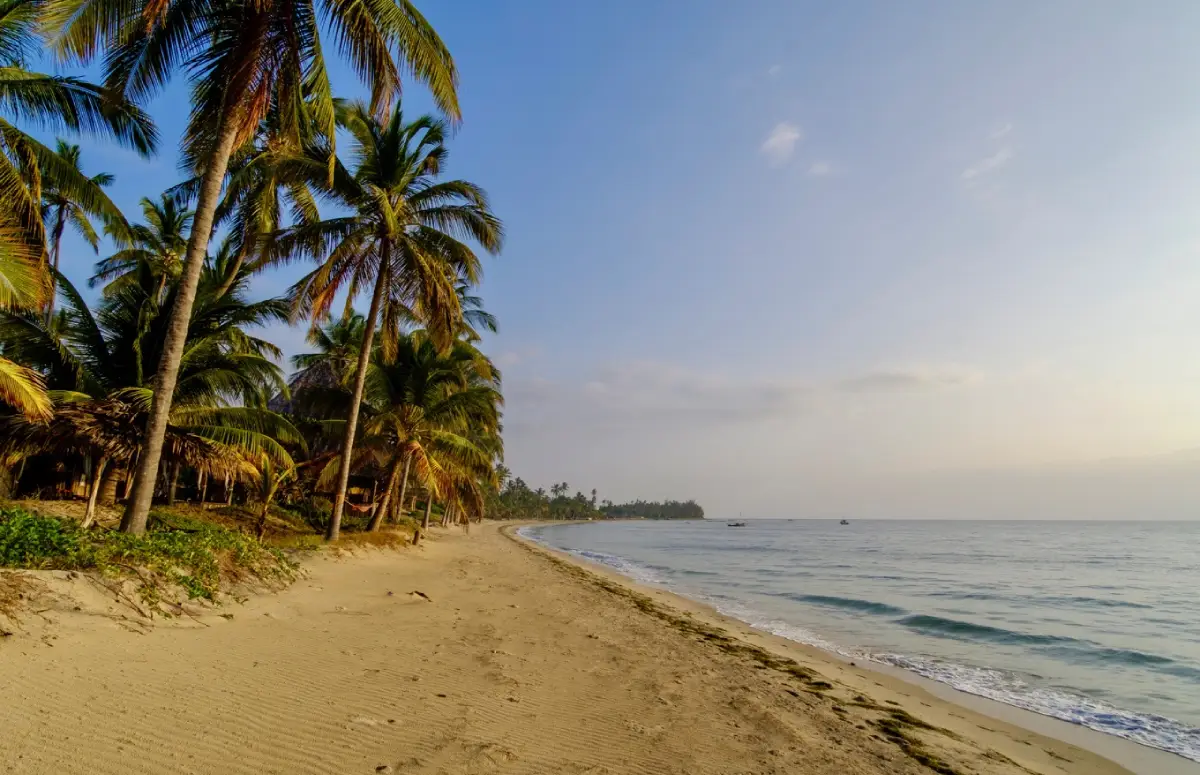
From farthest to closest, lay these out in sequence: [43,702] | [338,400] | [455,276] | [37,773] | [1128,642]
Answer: [338,400] < [455,276] < [1128,642] < [43,702] < [37,773]

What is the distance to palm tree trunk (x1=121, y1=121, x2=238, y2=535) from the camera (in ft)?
28.7

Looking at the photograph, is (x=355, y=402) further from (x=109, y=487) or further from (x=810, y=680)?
(x=810, y=680)

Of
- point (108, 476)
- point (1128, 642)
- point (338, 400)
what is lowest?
point (1128, 642)

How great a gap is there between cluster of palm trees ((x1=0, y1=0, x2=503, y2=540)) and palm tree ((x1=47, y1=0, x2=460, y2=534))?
0.03m

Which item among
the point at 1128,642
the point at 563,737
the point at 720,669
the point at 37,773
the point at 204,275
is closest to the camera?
the point at 37,773

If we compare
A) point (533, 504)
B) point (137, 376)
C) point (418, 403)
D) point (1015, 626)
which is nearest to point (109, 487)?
point (137, 376)

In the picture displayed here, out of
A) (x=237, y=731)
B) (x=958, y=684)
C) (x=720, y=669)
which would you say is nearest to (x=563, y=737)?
(x=237, y=731)

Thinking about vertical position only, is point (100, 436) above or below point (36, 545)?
above

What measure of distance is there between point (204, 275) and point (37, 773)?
→ 14.0m

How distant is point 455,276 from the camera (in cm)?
1756

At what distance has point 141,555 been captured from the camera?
270 inches

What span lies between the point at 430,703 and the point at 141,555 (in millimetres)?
4366

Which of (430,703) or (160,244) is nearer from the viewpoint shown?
(430,703)

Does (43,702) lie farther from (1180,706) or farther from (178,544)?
(1180,706)
